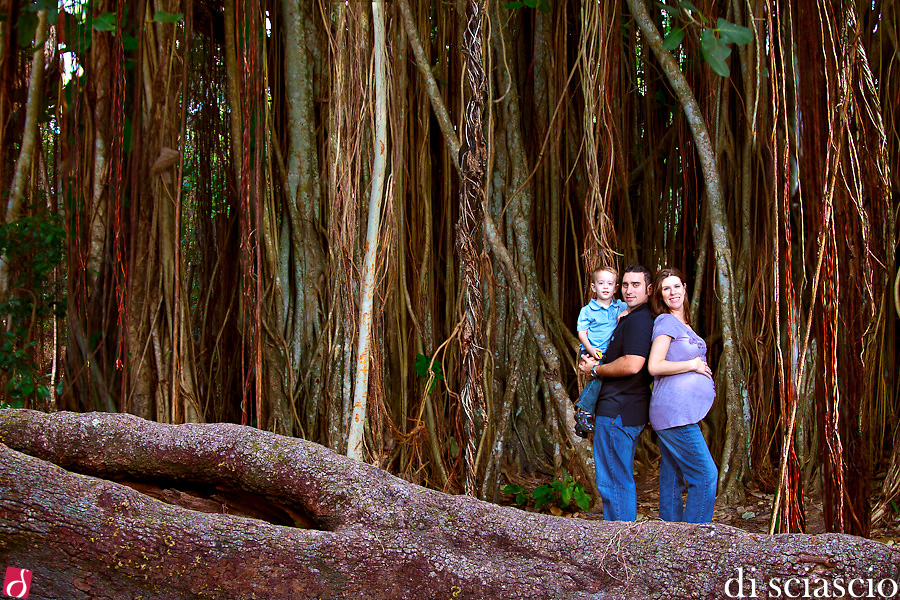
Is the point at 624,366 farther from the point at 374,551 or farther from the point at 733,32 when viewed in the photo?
the point at 374,551

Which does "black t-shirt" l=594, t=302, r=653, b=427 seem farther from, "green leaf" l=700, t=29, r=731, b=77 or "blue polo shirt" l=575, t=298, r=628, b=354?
"green leaf" l=700, t=29, r=731, b=77

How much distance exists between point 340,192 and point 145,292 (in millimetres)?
989

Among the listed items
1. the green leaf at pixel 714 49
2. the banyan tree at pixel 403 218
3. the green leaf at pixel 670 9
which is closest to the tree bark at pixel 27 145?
the banyan tree at pixel 403 218

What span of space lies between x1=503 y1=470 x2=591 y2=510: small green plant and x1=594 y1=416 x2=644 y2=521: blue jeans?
0.70 meters

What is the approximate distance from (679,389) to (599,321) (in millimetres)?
332

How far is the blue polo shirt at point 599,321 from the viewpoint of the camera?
221 cm

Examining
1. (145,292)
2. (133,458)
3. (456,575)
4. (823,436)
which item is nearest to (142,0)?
(145,292)

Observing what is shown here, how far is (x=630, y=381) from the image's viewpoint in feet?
6.81

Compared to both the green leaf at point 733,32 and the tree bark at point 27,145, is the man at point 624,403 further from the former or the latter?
the tree bark at point 27,145

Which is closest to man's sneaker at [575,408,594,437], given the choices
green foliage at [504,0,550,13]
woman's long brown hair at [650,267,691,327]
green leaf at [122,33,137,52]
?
woman's long brown hair at [650,267,691,327]

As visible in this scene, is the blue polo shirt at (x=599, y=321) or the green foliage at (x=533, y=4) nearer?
the blue polo shirt at (x=599, y=321)

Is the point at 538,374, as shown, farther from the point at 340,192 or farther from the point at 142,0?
the point at 142,0

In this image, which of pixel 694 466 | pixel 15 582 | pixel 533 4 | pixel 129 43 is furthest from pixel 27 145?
pixel 694 466

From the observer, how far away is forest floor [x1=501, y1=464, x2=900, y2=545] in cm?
252
